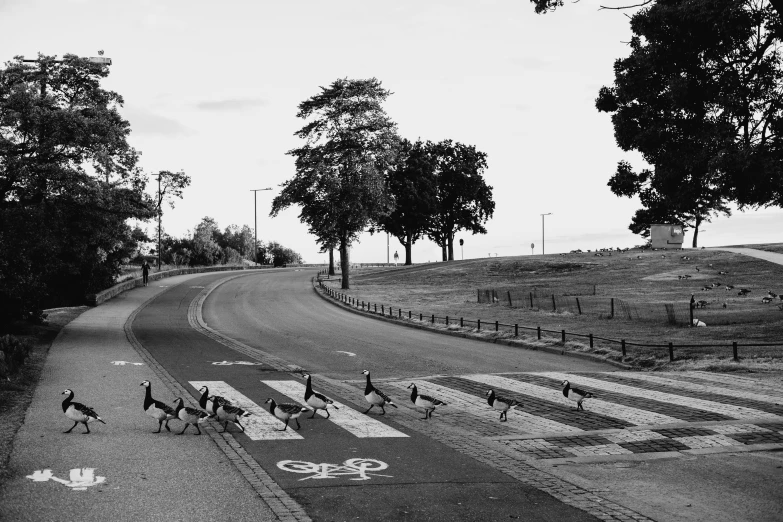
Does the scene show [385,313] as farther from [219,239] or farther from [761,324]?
[219,239]

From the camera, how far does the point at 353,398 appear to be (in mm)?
18016

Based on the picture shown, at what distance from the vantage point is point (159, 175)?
7431cm

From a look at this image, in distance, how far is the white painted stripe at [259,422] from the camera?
13.4 m

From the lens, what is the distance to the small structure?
9144 centimetres

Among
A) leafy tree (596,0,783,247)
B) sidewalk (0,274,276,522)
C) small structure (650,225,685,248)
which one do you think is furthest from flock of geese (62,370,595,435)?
small structure (650,225,685,248)

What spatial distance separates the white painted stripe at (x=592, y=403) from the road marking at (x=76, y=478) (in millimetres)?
9762

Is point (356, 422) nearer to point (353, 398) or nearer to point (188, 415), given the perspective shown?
point (353, 398)

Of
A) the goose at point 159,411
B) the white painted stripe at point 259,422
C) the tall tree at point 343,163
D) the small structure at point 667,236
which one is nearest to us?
the goose at point 159,411

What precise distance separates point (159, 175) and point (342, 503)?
69575mm

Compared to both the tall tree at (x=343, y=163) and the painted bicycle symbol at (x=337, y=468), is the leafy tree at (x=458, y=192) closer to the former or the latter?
the tall tree at (x=343, y=163)

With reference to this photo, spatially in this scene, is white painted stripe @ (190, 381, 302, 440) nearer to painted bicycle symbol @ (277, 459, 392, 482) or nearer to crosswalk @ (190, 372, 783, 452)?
crosswalk @ (190, 372, 783, 452)

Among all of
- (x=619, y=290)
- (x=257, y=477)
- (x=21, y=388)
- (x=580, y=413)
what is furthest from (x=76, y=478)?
(x=619, y=290)

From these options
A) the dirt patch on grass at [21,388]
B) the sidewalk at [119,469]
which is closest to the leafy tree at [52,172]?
the dirt patch on grass at [21,388]

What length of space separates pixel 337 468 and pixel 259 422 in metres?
3.85
